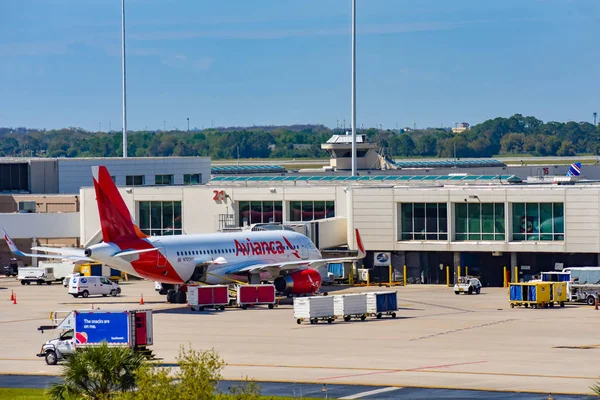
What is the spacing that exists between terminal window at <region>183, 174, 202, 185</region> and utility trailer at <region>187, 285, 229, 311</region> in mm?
55011

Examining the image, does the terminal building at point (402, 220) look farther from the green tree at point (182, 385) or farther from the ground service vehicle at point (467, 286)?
the green tree at point (182, 385)

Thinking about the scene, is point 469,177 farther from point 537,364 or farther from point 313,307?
point 537,364

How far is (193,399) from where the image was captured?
29828mm

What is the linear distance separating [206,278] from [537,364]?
109 feet

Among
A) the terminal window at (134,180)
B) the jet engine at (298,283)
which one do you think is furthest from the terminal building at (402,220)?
the jet engine at (298,283)

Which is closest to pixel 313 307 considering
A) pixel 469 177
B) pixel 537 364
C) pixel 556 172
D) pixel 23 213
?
pixel 537 364

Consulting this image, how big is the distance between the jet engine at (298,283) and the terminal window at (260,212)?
19083mm

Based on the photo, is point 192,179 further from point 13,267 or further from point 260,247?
point 260,247

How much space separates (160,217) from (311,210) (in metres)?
13.2

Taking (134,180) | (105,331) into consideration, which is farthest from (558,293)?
(134,180)

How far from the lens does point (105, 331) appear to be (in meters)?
54.2

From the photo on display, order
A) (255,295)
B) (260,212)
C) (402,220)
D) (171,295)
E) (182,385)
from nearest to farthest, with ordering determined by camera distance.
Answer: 1. (182,385)
2. (255,295)
3. (171,295)
4. (402,220)
5. (260,212)

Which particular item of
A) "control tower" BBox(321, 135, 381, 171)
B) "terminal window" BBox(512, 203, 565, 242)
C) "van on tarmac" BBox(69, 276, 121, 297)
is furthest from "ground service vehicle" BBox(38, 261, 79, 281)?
"control tower" BBox(321, 135, 381, 171)

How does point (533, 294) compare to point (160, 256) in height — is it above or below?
below
